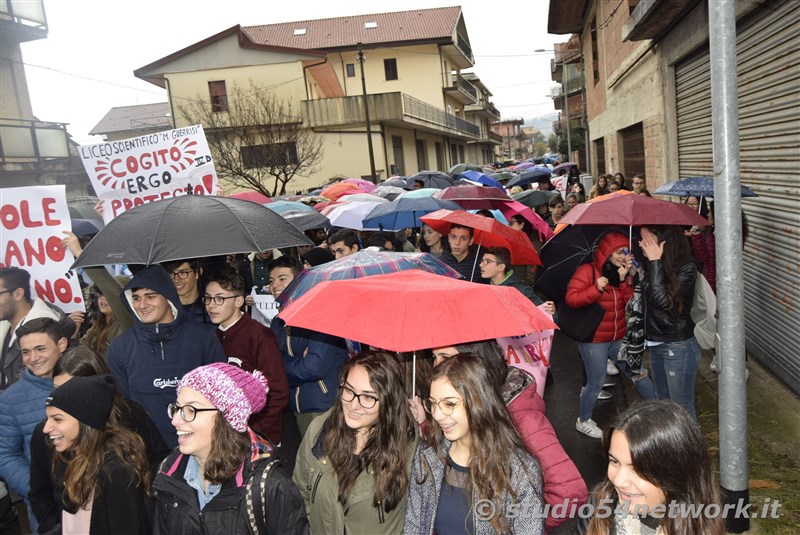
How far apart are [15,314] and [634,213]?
4611 mm

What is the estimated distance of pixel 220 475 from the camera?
8.78 feet

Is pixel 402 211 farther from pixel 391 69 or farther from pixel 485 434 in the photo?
pixel 391 69

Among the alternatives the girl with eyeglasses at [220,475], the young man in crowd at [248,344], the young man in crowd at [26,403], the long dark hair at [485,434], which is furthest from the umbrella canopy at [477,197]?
the girl with eyeglasses at [220,475]

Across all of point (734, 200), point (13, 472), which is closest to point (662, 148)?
point (734, 200)

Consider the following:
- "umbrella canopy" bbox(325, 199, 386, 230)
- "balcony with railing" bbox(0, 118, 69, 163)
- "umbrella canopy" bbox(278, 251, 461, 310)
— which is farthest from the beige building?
"umbrella canopy" bbox(278, 251, 461, 310)

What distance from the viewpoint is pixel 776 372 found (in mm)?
6402

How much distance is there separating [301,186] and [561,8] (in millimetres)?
17373

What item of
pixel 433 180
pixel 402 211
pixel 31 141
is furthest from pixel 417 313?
pixel 31 141

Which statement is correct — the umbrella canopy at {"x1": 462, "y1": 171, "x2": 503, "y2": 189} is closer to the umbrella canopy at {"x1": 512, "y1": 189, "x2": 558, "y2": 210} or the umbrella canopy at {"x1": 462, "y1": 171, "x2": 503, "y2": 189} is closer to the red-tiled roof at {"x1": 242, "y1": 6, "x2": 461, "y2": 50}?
the umbrella canopy at {"x1": 512, "y1": 189, "x2": 558, "y2": 210}

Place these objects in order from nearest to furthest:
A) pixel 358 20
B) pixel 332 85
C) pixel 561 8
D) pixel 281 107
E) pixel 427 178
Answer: pixel 427 178, pixel 561 8, pixel 281 107, pixel 332 85, pixel 358 20

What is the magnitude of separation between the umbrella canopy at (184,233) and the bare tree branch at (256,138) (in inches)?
809

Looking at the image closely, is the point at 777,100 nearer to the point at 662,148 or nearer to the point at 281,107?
the point at 662,148

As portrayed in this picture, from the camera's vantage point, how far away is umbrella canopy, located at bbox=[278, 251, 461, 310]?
14.1 feet

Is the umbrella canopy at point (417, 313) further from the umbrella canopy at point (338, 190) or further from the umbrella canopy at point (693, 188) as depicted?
the umbrella canopy at point (338, 190)
